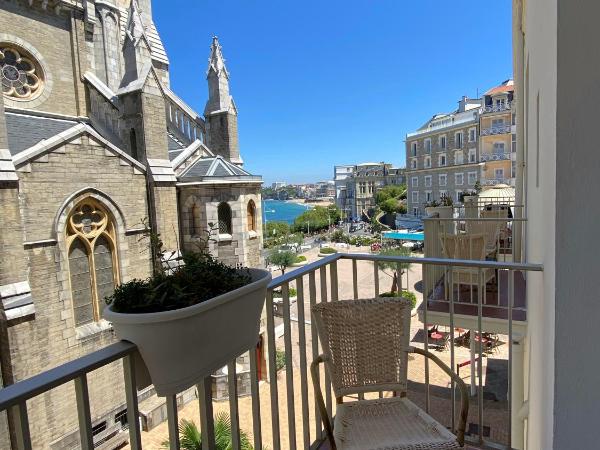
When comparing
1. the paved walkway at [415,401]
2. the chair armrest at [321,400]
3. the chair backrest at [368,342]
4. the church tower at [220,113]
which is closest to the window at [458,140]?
the church tower at [220,113]

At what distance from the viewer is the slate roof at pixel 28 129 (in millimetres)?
7846

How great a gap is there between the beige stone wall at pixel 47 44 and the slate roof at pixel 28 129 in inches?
27.0

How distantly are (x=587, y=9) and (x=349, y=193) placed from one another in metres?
65.2

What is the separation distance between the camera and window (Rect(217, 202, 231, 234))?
1048 cm

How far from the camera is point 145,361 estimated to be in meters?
1.00

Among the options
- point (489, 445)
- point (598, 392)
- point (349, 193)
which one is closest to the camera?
point (598, 392)

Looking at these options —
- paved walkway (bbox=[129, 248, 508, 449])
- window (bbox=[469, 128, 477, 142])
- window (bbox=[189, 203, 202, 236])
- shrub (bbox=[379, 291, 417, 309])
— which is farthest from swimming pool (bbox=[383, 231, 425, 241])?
window (bbox=[189, 203, 202, 236])

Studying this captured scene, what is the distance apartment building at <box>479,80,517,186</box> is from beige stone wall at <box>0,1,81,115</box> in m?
26.8

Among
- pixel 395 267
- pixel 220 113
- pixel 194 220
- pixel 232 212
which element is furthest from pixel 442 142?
pixel 194 220

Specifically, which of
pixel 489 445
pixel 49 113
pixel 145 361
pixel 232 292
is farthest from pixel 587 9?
pixel 49 113

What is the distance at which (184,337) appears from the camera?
38.7 inches

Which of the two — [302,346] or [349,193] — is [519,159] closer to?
[302,346]

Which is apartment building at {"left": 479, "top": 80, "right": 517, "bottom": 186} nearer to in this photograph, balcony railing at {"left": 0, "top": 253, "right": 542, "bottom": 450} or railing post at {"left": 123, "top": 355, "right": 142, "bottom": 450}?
balcony railing at {"left": 0, "top": 253, "right": 542, "bottom": 450}

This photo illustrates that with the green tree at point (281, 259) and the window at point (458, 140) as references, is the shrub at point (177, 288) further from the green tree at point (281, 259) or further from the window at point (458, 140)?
the window at point (458, 140)
